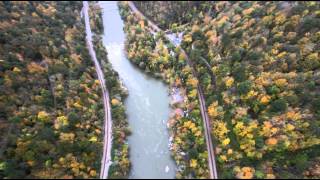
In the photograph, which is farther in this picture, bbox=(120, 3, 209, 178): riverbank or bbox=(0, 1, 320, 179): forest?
bbox=(120, 3, 209, 178): riverbank

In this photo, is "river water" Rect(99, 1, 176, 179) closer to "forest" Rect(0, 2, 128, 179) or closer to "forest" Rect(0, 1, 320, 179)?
"forest" Rect(0, 1, 320, 179)

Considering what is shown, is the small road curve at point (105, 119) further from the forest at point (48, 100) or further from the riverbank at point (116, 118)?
the forest at point (48, 100)

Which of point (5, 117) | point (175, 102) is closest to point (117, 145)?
point (175, 102)

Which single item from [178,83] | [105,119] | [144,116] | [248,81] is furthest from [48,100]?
[248,81]

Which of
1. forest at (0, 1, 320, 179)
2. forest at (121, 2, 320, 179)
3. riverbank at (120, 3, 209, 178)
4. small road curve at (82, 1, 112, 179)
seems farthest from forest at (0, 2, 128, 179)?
forest at (121, 2, 320, 179)

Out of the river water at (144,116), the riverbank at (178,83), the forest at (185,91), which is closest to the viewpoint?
the forest at (185,91)

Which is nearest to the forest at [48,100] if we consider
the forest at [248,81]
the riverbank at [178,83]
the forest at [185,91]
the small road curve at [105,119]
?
the forest at [185,91]

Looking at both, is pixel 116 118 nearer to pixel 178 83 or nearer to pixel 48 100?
pixel 48 100

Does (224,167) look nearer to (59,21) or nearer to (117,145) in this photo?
(117,145)
